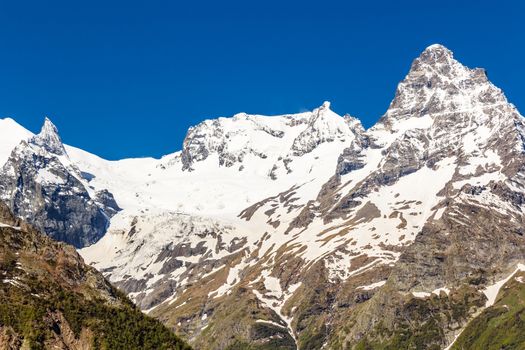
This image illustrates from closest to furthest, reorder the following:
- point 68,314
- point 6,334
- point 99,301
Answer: point 6,334 < point 68,314 < point 99,301

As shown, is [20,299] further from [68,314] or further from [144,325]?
[144,325]

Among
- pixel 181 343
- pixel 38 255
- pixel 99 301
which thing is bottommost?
pixel 181 343

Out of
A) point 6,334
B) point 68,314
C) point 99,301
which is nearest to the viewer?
point 6,334

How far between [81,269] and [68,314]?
2247 cm

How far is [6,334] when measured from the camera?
157000 mm

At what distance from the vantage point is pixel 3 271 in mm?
171125

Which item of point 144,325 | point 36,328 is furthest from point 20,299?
point 144,325

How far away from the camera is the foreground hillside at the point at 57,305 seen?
525 ft

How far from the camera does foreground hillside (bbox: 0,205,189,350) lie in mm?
160125

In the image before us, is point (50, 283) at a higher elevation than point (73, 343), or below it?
higher

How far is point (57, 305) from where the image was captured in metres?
168

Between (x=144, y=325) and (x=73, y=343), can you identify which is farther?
(x=144, y=325)

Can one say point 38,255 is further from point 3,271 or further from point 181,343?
point 181,343

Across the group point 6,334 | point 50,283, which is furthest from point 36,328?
point 50,283
